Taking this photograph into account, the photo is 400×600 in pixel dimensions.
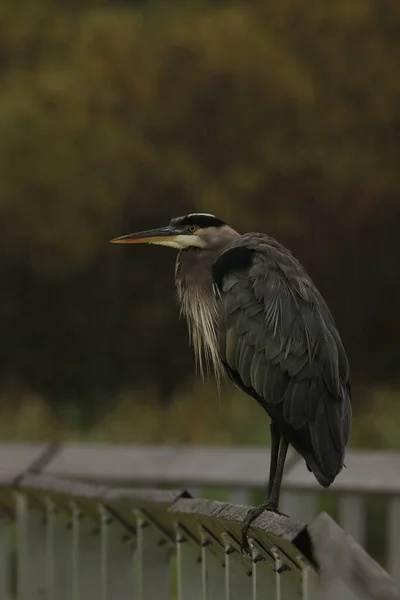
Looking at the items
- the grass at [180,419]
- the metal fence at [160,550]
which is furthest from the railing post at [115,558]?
the grass at [180,419]

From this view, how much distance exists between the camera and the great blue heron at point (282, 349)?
220cm

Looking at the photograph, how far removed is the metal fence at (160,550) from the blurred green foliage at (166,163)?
403 centimetres

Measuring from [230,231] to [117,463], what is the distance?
641 millimetres

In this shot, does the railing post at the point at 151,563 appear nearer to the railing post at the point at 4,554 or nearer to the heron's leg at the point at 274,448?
the heron's leg at the point at 274,448

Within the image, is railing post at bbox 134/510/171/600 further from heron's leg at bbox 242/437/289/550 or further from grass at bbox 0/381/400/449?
grass at bbox 0/381/400/449

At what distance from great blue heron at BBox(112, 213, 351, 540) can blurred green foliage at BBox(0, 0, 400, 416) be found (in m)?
4.56

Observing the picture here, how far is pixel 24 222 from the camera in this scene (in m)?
7.46

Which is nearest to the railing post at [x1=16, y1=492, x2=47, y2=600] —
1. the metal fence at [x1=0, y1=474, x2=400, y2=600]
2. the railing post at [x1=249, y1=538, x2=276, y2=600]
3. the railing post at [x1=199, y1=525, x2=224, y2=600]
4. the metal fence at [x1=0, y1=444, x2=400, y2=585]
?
Result: the metal fence at [x1=0, y1=474, x2=400, y2=600]

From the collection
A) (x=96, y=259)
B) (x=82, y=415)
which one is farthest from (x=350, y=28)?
(x=82, y=415)

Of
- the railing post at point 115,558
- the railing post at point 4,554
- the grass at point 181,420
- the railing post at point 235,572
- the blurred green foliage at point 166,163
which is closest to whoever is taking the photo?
the railing post at point 235,572

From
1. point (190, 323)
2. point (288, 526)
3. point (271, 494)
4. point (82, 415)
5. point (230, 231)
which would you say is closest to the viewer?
point (288, 526)

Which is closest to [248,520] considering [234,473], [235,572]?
[235,572]

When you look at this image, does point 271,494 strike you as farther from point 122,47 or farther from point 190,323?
point 122,47

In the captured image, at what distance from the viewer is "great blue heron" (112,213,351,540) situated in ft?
7.22
